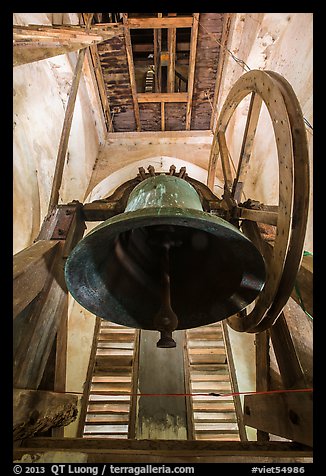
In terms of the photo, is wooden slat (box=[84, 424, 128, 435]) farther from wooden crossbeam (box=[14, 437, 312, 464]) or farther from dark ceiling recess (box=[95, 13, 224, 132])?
dark ceiling recess (box=[95, 13, 224, 132])

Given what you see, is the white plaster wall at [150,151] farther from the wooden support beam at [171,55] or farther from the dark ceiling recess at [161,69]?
the wooden support beam at [171,55]

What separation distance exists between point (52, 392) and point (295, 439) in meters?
1.00

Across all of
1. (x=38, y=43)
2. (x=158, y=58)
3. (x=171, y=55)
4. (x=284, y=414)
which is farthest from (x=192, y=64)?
(x=284, y=414)

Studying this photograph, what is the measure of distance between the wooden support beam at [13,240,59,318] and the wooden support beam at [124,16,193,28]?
389 cm

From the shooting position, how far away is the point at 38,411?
1266 mm

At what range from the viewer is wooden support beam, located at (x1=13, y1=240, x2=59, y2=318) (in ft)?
4.17

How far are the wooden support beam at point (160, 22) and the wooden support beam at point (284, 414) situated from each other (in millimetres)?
4541

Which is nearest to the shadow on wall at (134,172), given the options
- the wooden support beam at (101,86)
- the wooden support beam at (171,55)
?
the wooden support beam at (101,86)

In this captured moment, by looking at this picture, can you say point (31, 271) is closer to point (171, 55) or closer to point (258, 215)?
point (258, 215)

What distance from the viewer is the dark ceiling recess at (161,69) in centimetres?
438

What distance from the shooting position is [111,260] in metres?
1.69

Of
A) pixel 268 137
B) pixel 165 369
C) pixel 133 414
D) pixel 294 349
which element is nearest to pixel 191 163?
pixel 268 137
